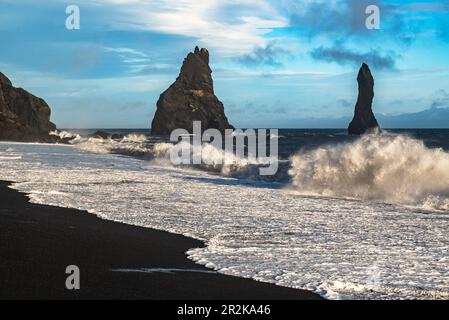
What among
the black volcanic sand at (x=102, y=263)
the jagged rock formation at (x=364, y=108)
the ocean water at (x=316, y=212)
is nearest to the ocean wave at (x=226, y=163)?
the ocean water at (x=316, y=212)

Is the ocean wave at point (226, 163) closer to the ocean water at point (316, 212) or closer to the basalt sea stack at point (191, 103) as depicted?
the ocean water at point (316, 212)

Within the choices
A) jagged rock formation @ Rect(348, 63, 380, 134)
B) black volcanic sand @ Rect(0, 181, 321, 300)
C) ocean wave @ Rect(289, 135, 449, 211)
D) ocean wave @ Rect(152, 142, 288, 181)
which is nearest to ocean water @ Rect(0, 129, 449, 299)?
ocean wave @ Rect(289, 135, 449, 211)

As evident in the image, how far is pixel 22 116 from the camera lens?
79812 mm

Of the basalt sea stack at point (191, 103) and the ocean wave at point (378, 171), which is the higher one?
the basalt sea stack at point (191, 103)

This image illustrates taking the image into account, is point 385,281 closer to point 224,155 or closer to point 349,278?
point 349,278

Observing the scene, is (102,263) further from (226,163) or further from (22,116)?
(22,116)

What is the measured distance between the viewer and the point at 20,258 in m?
7.45

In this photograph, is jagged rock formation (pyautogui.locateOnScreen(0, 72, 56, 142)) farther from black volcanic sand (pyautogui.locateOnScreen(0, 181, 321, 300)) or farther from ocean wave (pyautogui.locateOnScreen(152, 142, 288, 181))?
black volcanic sand (pyautogui.locateOnScreen(0, 181, 321, 300))

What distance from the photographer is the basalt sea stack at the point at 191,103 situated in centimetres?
13912

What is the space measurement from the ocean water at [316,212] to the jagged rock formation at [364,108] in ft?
402

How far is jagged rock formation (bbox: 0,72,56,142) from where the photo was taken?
242ft

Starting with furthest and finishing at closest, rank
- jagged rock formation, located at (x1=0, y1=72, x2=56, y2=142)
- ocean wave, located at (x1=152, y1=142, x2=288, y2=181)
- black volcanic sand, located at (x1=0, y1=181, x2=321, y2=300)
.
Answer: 1. jagged rock formation, located at (x1=0, y1=72, x2=56, y2=142)
2. ocean wave, located at (x1=152, y1=142, x2=288, y2=181)
3. black volcanic sand, located at (x1=0, y1=181, x2=321, y2=300)

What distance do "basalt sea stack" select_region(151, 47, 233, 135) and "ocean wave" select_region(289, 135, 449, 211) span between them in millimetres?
116061

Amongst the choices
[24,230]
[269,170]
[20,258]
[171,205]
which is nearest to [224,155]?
[269,170]
